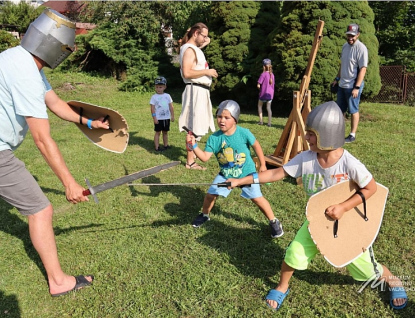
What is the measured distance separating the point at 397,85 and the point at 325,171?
34.7ft

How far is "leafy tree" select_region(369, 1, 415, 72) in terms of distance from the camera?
12.9m

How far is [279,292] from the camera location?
9.07 ft

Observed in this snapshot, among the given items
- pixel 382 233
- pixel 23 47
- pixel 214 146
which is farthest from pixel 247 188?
pixel 23 47

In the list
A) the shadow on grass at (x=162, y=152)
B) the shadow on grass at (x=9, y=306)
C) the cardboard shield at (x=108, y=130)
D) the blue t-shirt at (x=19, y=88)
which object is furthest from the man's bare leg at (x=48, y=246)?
the shadow on grass at (x=162, y=152)

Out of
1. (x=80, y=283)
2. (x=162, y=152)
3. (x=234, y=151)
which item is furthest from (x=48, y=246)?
(x=162, y=152)

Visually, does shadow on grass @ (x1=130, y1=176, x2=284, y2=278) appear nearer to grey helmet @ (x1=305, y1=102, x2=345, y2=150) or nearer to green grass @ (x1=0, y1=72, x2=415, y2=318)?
green grass @ (x1=0, y1=72, x2=415, y2=318)

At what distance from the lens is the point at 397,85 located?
37.0 feet

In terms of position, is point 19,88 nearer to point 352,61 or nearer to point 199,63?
point 199,63

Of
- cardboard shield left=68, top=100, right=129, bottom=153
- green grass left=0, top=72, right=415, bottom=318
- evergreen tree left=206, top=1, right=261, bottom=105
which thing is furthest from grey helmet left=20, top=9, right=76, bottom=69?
evergreen tree left=206, top=1, right=261, bottom=105

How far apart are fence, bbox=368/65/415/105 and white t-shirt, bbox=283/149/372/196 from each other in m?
10.3

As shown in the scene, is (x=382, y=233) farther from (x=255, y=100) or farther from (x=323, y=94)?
(x=255, y=100)

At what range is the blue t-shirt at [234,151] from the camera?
11.9ft

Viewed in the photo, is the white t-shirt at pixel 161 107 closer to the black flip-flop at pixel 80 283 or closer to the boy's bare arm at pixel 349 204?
the black flip-flop at pixel 80 283

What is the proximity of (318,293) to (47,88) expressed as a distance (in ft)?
9.90
